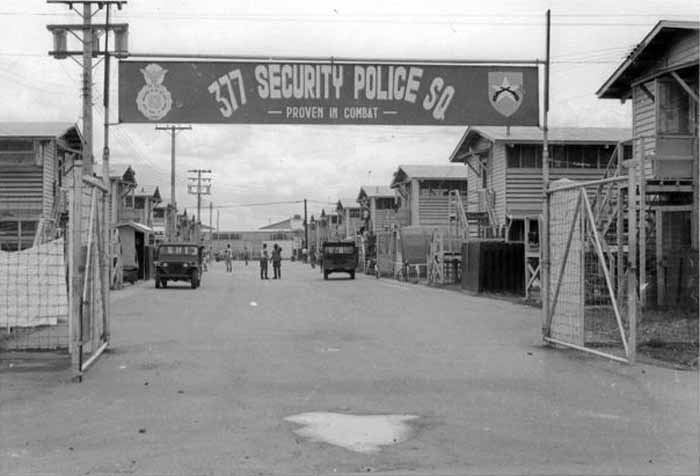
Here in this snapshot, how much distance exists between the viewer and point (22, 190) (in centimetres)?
3547

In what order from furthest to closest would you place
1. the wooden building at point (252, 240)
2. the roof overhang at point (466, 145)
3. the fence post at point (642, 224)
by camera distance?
the wooden building at point (252, 240), the roof overhang at point (466, 145), the fence post at point (642, 224)

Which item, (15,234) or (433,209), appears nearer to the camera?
(15,234)

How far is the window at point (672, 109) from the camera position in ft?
69.5

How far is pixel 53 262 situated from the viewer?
42.2ft

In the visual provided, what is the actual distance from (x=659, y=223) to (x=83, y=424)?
17390 millimetres

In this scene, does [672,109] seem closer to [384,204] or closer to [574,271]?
[574,271]

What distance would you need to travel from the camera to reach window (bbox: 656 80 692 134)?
21.2 m

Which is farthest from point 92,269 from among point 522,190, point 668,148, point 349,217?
point 349,217

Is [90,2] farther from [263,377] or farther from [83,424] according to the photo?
[83,424]

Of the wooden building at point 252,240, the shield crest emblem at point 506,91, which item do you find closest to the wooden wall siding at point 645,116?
the shield crest emblem at point 506,91

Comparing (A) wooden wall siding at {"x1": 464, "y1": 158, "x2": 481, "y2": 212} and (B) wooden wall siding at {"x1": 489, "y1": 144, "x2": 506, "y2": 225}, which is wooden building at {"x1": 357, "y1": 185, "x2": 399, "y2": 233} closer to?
(A) wooden wall siding at {"x1": 464, "y1": 158, "x2": 481, "y2": 212}

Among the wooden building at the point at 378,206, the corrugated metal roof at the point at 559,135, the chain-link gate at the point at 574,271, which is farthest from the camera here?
the wooden building at the point at 378,206

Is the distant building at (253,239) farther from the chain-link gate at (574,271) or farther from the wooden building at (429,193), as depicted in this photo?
the chain-link gate at (574,271)

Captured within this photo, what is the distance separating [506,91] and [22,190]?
26.4m
